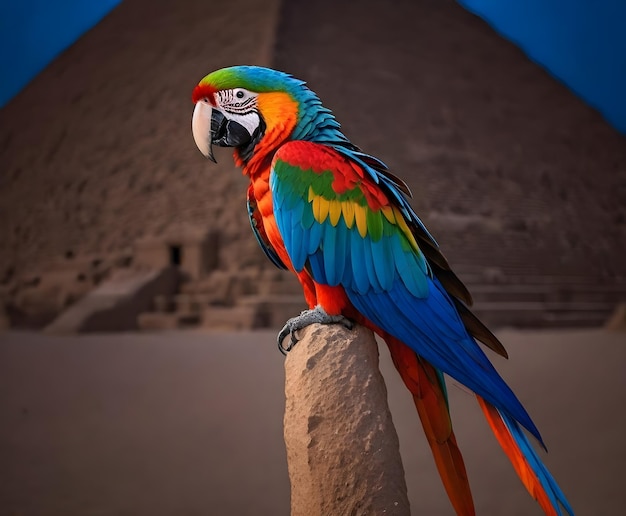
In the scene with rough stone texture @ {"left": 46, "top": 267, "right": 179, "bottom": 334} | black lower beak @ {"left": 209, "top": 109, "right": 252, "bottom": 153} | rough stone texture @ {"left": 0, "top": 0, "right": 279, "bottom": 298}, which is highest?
rough stone texture @ {"left": 0, "top": 0, "right": 279, "bottom": 298}

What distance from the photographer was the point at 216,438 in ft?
13.1

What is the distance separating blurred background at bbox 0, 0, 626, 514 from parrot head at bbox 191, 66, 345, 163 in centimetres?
226

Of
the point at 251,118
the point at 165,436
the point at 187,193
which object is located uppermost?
the point at 187,193

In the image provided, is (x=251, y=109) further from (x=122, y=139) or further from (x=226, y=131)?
(x=122, y=139)

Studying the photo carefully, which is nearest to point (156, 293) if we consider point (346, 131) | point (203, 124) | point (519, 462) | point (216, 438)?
point (216, 438)

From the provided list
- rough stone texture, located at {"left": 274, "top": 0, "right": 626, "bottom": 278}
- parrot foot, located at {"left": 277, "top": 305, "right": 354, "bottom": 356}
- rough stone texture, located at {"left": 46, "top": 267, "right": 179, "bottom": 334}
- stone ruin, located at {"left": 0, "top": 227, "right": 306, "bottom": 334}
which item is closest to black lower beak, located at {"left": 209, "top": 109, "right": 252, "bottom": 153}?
parrot foot, located at {"left": 277, "top": 305, "right": 354, "bottom": 356}

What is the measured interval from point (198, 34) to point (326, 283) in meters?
32.4

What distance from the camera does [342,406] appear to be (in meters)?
1.56

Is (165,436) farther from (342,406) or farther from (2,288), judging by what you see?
(2,288)

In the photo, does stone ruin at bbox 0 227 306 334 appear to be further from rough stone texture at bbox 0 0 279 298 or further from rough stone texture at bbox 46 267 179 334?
rough stone texture at bbox 0 0 279 298

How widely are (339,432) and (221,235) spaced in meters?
14.9

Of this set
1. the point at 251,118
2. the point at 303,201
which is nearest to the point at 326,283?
the point at 303,201

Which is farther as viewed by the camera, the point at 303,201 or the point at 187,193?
the point at 187,193

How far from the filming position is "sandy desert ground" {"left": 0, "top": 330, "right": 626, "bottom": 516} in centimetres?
317
